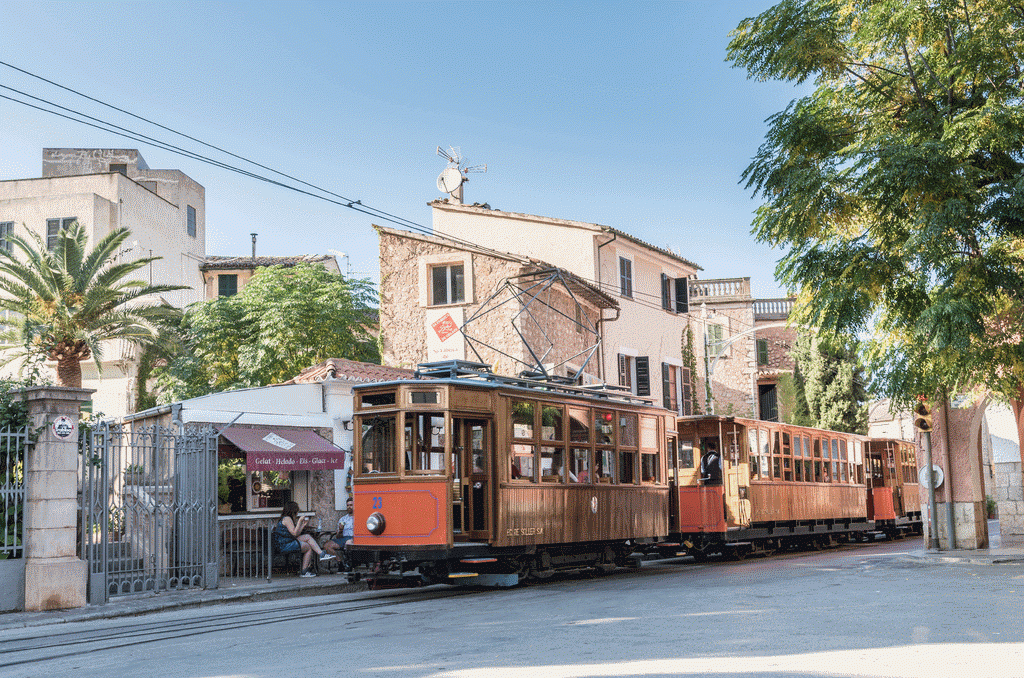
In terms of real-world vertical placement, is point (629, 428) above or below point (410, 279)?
below

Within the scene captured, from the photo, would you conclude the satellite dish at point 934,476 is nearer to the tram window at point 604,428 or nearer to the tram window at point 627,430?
the tram window at point 627,430

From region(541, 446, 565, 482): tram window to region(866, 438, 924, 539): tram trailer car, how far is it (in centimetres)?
1643

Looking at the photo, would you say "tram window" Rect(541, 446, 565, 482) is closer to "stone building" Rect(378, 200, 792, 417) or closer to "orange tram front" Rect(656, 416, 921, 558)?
"orange tram front" Rect(656, 416, 921, 558)

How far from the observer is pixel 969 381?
16.6 metres

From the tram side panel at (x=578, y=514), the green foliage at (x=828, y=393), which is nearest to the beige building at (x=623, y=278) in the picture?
the green foliage at (x=828, y=393)

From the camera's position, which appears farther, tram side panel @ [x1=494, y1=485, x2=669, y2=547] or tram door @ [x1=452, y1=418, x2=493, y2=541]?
tram side panel @ [x1=494, y1=485, x2=669, y2=547]

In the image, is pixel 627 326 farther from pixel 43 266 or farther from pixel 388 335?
pixel 43 266

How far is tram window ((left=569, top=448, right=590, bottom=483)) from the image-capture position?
51.4 ft

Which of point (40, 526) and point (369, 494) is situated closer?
point (40, 526)

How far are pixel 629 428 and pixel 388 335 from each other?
1327 centimetres

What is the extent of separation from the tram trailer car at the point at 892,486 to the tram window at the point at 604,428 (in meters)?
15.1

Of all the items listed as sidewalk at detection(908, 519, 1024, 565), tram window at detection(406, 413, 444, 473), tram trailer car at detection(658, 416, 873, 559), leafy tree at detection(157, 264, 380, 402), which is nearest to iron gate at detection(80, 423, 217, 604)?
tram window at detection(406, 413, 444, 473)

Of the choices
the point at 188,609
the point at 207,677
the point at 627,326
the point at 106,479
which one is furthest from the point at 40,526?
the point at 627,326

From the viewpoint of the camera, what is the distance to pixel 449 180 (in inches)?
1299
